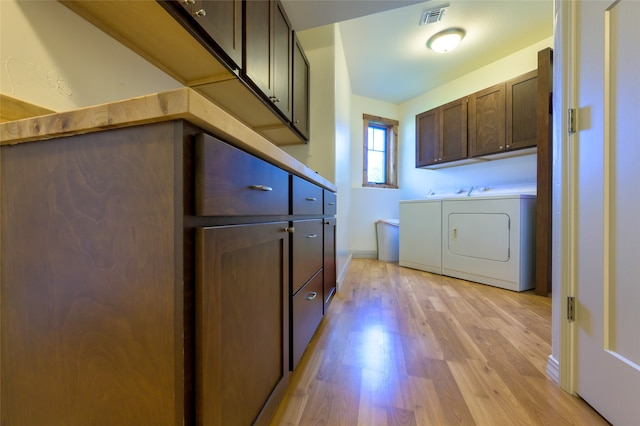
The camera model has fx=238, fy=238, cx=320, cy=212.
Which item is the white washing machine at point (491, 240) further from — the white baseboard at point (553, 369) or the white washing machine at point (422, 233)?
the white baseboard at point (553, 369)

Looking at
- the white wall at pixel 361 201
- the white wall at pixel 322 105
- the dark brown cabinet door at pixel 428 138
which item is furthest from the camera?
the white wall at pixel 361 201

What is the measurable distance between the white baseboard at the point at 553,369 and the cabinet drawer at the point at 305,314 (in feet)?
3.36

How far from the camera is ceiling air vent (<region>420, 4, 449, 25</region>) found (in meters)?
2.06

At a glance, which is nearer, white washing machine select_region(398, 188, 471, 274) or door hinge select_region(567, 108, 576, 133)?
door hinge select_region(567, 108, 576, 133)

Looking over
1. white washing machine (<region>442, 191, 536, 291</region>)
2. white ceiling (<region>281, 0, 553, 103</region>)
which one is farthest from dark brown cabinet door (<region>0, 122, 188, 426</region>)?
white washing machine (<region>442, 191, 536, 291</region>)

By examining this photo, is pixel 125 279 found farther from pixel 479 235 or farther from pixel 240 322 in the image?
pixel 479 235

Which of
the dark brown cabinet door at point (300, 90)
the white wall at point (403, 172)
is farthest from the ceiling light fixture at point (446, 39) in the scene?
the dark brown cabinet door at point (300, 90)

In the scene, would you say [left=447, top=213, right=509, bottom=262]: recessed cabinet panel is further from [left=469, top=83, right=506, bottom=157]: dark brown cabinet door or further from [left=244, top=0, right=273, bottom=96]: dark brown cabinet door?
[left=244, top=0, right=273, bottom=96]: dark brown cabinet door

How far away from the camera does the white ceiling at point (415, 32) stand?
163 centimetres

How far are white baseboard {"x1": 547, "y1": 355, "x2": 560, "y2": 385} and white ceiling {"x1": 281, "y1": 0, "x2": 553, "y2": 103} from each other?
2.13 metres

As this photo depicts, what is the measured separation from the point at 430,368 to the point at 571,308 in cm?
60

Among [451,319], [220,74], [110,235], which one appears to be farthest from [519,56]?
[110,235]

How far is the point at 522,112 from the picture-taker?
231 cm

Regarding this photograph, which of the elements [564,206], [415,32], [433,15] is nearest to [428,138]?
[415,32]
